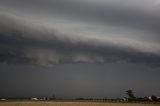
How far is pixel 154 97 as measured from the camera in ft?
562

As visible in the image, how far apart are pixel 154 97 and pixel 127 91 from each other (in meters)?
17.8

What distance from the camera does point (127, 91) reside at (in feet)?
589
